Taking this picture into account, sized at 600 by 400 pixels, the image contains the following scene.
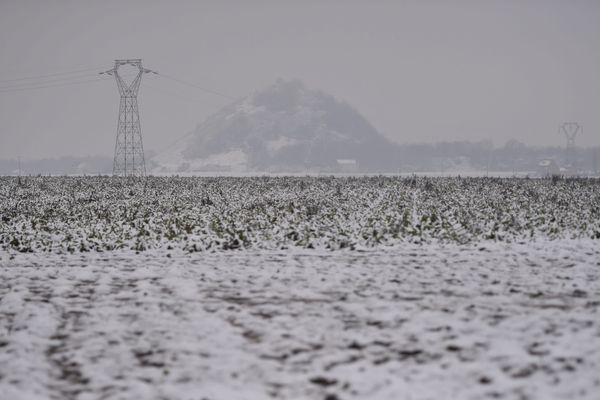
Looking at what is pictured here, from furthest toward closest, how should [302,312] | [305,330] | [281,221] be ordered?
1. [281,221]
2. [302,312]
3. [305,330]

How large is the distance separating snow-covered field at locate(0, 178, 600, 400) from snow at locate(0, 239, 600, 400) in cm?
3

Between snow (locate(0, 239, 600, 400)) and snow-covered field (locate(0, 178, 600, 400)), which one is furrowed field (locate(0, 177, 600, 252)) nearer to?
snow-covered field (locate(0, 178, 600, 400))

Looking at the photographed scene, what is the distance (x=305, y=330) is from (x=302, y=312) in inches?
32.1

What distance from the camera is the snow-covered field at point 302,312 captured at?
17.3ft

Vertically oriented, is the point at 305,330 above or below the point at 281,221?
below

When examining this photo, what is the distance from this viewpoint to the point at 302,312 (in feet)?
24.9

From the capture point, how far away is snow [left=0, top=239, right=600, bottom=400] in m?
5.18

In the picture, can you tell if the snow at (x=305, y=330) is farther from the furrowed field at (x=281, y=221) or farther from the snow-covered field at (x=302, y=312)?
the furrowed field at (x=281, y=221)

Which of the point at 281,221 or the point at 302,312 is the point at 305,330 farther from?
the point at 281,221

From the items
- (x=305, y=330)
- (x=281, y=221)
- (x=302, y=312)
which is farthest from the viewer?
(x=281, y=221)

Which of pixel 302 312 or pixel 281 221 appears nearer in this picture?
pixel 302 312

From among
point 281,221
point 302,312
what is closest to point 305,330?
point 302,312

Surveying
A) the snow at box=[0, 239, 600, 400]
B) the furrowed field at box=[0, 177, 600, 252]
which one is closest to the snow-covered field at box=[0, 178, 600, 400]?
the snow at box=[0, 239, 600, 400]

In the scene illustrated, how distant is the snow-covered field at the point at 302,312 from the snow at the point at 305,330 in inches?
1.1
